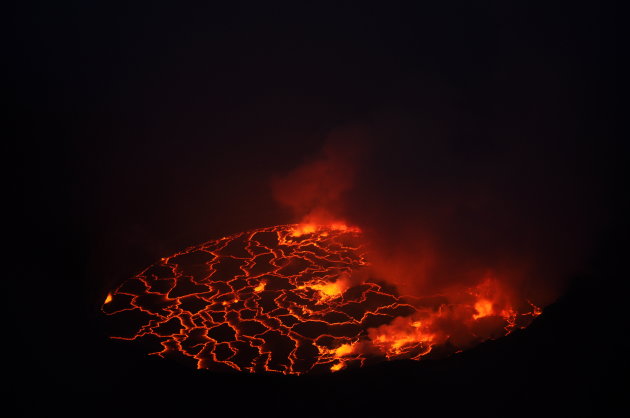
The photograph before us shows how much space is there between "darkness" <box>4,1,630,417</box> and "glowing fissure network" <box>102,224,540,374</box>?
1.21 ft

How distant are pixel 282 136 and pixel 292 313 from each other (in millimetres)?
3990

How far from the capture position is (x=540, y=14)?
6.64 meters

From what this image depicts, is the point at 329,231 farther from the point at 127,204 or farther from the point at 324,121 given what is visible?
the point at 127,204

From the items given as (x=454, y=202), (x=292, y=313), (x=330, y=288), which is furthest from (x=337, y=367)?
(x=454, y=202)

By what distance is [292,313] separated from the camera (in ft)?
14.5

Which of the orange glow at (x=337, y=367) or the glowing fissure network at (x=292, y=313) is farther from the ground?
the glowing fissure network at (x=292, y=313)

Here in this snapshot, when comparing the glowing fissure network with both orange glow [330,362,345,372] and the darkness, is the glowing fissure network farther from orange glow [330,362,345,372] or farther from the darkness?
the darkness

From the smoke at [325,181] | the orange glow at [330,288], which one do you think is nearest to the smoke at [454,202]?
the smoke at [325,181]

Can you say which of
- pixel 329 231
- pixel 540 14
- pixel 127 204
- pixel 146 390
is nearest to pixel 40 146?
pixel 127 204

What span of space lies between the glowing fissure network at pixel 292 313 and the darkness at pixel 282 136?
368 mm

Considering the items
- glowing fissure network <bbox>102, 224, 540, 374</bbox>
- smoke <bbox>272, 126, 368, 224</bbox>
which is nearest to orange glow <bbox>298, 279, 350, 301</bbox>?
glowing fissure network <bbox>102, 224, 540, 374</bbox>

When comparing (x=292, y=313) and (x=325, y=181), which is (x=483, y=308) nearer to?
(x=292, y=313)

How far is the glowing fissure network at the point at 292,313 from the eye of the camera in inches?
150

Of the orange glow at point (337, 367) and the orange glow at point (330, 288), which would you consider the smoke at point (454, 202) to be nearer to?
the orange glow at point (330, 288)
